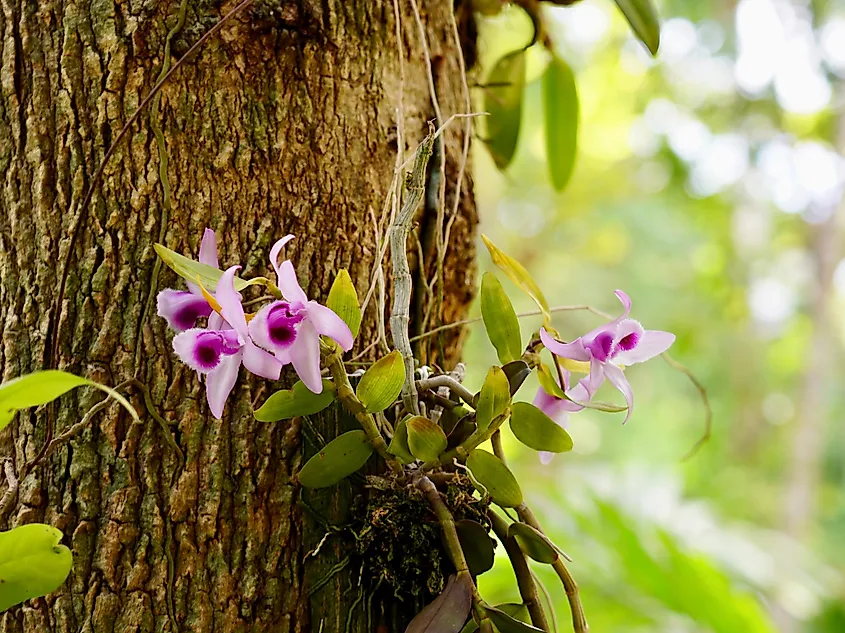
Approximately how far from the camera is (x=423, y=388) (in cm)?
59

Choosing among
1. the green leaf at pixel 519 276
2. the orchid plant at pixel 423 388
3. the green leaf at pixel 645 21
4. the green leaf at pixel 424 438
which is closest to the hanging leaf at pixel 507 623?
the orchid plant at pixel 423 388

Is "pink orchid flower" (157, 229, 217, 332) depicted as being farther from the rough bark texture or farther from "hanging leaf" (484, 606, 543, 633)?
"hanging leaf" (484, 606, 543, 633)

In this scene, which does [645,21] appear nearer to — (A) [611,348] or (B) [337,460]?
(A) [611,348]

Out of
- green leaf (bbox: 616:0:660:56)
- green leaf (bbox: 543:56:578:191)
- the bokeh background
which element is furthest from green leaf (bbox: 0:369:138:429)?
the bokeh background

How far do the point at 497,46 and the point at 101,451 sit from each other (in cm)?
299

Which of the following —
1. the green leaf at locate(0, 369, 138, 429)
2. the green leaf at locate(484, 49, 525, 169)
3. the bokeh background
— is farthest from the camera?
the bokeh background

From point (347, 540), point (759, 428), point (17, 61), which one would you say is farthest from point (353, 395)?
point (759, 428)

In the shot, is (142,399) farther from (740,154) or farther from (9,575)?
(740,154)

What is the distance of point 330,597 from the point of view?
0.58 metres

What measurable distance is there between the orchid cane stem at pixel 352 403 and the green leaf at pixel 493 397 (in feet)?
0.25

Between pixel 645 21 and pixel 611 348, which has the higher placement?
pixel 645 21

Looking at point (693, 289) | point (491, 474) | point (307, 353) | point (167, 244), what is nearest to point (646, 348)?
point (491, 474)

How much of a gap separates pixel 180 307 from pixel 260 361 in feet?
0.31

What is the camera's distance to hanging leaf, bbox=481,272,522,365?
562 millimetres
